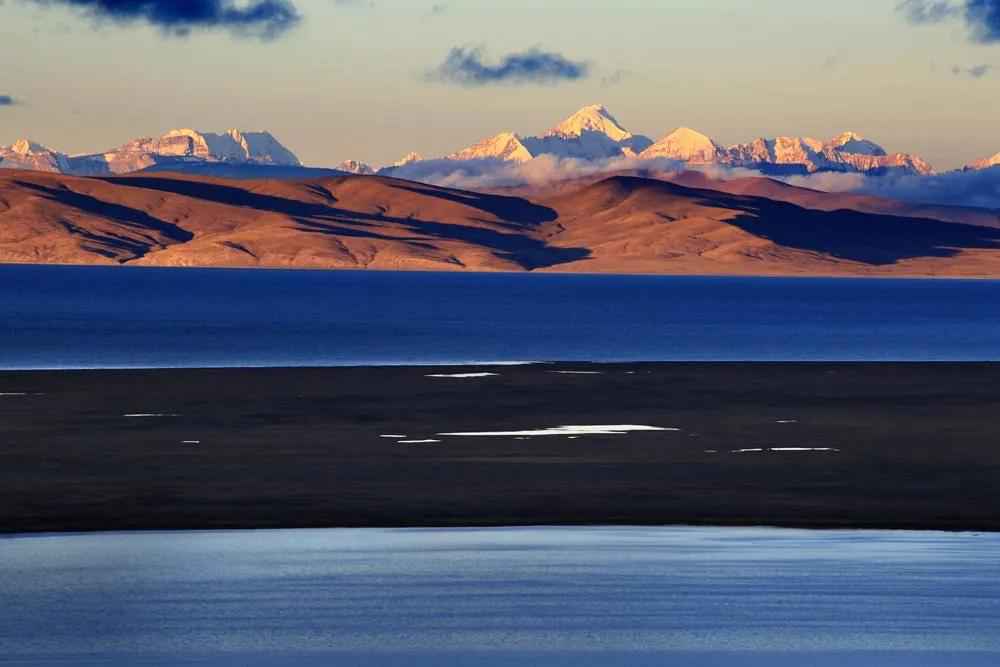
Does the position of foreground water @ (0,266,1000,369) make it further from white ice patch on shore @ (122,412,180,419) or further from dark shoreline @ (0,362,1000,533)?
white ice patch on shore @ (122,412,180,419)

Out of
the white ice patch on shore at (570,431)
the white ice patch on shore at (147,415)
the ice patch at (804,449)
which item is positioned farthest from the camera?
the white ice patch on shore at (147,415)

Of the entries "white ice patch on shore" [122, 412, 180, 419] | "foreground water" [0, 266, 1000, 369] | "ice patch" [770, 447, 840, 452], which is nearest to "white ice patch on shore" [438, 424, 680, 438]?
"ice patch" [770, 447, 840, 452]

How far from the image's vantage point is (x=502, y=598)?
18109 millimetres

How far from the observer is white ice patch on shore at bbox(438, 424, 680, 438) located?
37959 mm

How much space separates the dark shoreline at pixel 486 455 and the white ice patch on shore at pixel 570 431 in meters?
0.63

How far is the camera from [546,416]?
43.4 meters

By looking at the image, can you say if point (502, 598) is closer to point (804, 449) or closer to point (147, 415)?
point (804, 449)

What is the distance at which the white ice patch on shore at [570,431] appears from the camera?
37959mm

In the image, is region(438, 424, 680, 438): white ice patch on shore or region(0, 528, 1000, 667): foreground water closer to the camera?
region(0, 528, 1000, 667): foreground water

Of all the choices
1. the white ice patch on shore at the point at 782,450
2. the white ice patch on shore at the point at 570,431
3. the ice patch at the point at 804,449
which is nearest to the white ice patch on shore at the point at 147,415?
the white ice patch on shore at the point at 570,431

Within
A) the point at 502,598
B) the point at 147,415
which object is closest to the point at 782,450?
the point at 147,415

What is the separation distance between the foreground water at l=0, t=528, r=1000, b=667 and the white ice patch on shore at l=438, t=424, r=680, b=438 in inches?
565

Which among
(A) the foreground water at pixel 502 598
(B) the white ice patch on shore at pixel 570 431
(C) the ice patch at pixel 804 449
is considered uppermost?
(A) the foreground water at pixel 502 598

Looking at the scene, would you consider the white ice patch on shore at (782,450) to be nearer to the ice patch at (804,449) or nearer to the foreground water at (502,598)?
the ice patch at (804,449)
